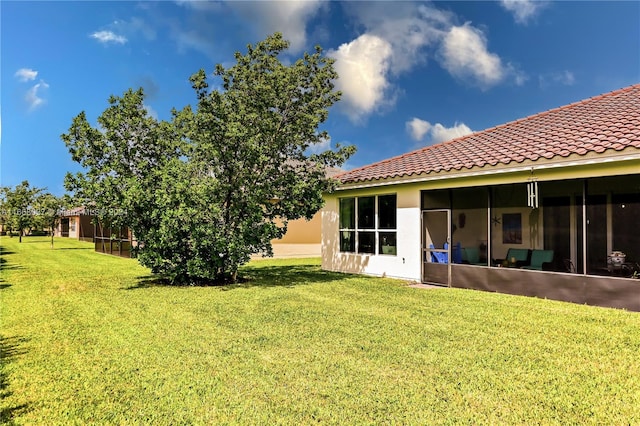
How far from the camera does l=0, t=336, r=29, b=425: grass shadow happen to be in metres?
3.70

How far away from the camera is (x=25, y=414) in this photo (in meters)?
3.73

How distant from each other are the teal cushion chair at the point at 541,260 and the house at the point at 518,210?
33mm

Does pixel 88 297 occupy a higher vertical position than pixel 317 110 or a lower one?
lower

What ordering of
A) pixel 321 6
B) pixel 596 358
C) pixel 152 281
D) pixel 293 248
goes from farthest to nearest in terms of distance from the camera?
pixel 293 248 < pixel 321 6 < pixel 152 281 < pixel 596 358

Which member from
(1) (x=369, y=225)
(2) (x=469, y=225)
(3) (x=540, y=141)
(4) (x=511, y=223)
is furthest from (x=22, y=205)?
(3) (x=540, y=141)

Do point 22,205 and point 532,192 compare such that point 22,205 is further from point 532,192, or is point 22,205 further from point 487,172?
point 532,192

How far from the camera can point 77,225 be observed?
4425 cm

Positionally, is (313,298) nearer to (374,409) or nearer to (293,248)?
(374,409)

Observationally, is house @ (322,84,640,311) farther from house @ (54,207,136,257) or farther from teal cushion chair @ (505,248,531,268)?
house @ (54,207,136,257)

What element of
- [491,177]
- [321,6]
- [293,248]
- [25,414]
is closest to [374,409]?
[25,414]

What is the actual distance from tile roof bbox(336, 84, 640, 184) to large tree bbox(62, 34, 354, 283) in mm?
3026

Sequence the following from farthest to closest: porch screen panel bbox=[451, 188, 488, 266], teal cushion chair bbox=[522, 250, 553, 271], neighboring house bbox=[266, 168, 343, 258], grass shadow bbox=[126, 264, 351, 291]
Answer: neighboring house bbox=[266, 168, 343, 258] < grass shadow bbox=[126, 264, 351, 291] < porch screen panel bbox=[451, 188, 488, 266] < teal cushion chair bbox=[522, 250, 553, 271]

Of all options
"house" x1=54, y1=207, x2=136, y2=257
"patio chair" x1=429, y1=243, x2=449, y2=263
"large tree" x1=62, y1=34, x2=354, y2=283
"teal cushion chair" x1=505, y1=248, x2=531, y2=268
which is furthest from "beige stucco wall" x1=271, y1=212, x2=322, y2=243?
"teal cushion chair" x1=505, y1=248, x2=531, y2=268

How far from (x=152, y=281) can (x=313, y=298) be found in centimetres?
624
